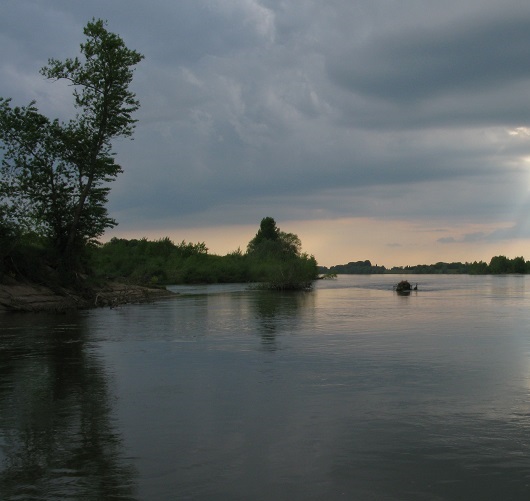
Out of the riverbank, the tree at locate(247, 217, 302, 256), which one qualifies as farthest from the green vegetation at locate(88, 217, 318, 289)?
the riverbank

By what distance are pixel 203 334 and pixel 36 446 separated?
16.1m

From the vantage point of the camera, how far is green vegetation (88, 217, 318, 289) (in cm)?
9581

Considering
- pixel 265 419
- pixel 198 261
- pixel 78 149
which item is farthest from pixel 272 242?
pixel 265 419

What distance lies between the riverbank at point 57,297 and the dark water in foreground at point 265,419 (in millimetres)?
12752

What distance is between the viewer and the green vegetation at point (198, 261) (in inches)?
3772

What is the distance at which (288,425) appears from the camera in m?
10.6

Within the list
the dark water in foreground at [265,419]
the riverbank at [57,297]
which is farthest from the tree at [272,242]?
the dark water in foreground at [265,419]

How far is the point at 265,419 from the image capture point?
11.0 meters

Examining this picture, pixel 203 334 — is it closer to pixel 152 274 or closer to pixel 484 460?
pixel 484 460

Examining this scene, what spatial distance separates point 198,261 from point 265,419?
380ft

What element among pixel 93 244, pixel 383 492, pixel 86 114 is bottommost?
pixel 383 492

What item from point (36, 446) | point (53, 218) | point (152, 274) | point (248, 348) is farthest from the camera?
point (152, 274)

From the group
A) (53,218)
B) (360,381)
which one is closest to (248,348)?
(360,381)

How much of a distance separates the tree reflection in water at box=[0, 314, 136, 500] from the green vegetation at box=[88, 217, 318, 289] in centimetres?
5830
